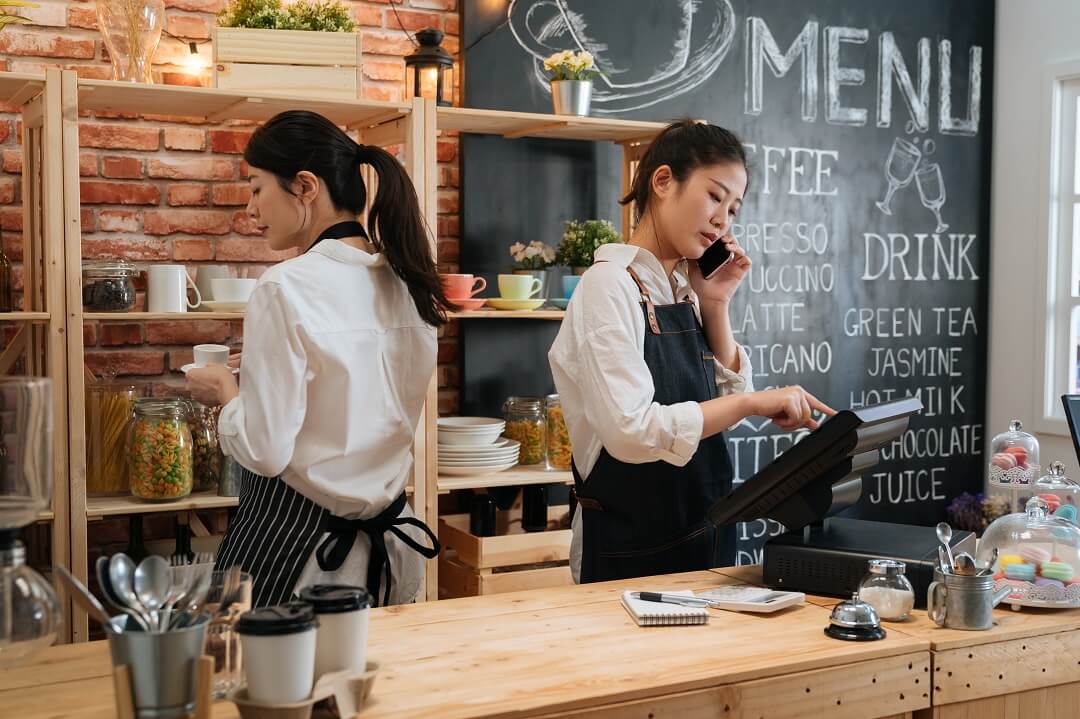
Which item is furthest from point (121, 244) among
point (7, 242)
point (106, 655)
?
point (106, 655)

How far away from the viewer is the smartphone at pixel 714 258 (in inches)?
100

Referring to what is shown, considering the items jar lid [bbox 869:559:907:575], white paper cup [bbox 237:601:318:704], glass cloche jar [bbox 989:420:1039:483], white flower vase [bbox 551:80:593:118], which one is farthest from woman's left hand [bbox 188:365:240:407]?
glass cloche jar [bbox 989:420:1039:483]

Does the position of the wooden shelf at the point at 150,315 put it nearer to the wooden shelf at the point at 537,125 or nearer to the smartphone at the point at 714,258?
the wooden shelf at the point at 537,125

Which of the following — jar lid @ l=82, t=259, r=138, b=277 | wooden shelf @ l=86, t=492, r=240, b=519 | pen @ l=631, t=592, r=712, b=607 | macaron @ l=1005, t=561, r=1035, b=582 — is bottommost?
wooden shelf @ l=86, t=492, r=240, b=519

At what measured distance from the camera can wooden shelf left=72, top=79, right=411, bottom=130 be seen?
290cm

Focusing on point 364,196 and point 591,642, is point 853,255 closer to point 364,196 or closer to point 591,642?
point 364,196

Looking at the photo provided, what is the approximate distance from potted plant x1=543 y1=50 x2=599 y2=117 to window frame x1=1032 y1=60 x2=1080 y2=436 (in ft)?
7.25

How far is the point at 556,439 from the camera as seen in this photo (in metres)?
3.47

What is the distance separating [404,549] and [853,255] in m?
2.79

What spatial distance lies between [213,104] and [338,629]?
203 cm

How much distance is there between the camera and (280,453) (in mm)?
2062

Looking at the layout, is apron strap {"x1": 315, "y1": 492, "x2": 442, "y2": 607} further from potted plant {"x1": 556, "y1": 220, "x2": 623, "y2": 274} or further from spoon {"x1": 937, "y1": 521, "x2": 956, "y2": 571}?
potted plant {"x1": 556, "y1": 220, "x2": 623, "y2": 274}

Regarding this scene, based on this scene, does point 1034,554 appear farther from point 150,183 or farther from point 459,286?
point 150,183

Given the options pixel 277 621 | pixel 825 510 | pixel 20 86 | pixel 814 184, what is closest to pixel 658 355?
pixel 825 510
